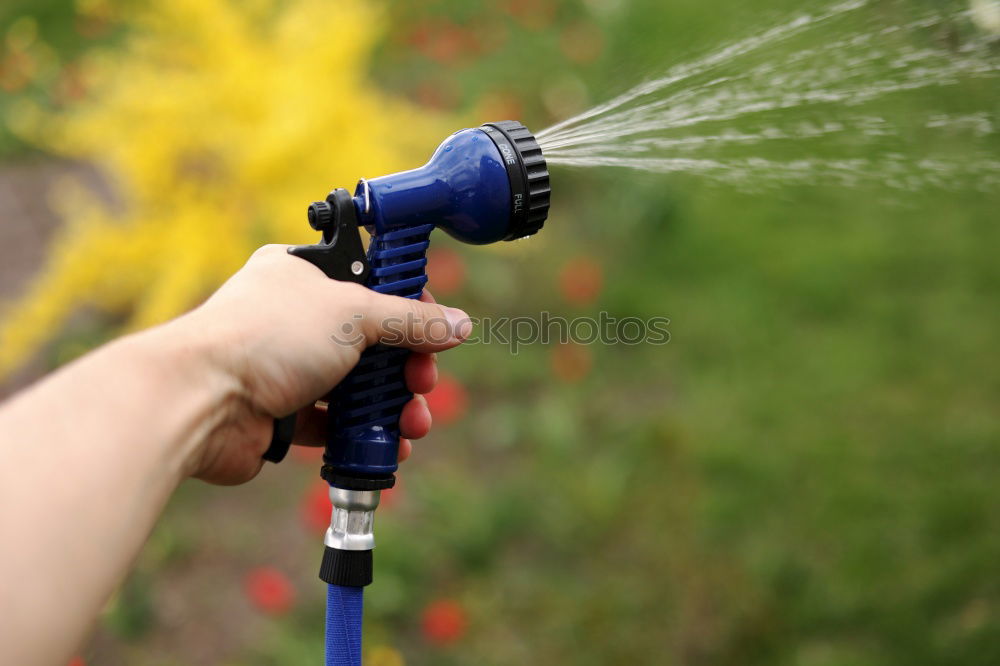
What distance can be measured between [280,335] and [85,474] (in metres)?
0.32

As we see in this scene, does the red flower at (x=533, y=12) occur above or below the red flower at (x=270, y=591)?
above

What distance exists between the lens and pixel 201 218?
279 cm

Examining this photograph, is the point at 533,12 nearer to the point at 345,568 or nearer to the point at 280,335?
the point at 280,335

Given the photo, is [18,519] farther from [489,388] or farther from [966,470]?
[966,470]

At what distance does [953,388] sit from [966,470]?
363mm

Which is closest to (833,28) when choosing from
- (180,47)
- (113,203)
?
(180,47)

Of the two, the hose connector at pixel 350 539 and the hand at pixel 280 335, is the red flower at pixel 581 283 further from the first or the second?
the hose connector at pixel 350 539

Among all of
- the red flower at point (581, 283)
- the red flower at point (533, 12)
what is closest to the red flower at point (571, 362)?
the red flower at point (581, 283)

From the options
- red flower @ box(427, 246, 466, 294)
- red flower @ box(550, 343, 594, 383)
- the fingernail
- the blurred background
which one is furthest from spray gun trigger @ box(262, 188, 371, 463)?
red flower @ box(427, 246, 466, 294)

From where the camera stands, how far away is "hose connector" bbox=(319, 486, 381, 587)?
4.18ft

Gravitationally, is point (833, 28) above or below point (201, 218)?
above

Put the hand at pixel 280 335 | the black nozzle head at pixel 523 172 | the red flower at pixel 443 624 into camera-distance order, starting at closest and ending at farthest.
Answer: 1. the hand at pixel 280 335
2. the black nozzle head at pixel 523 172
3. the red flower at pixel 443 624

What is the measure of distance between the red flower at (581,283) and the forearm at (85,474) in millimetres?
2167

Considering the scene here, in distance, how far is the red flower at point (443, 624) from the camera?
7.12ft
